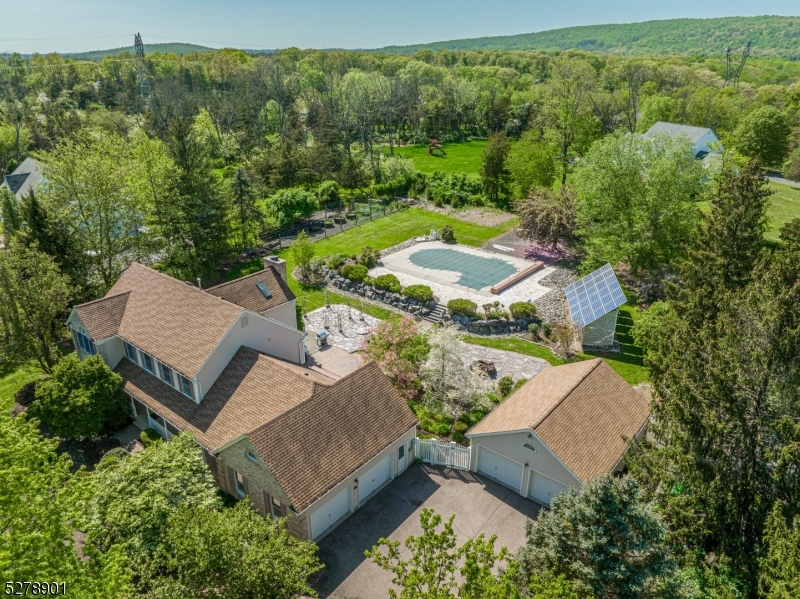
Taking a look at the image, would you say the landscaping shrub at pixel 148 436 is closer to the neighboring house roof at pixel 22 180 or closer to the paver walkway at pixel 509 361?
the paver walkway at pixel 509 361

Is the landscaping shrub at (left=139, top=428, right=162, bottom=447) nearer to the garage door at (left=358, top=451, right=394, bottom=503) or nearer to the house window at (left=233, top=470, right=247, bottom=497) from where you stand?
the house window at (left=233, top=470, right=247, bottom=497)

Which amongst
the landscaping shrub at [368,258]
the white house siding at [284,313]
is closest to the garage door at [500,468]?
the white house siding at [284,313]

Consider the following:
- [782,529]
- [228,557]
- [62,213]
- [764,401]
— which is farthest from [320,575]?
[62,213]

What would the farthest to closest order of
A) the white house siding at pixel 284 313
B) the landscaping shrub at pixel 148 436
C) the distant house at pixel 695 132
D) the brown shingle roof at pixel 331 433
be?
the distant house at pixel 695 132
the white house siding at pixel 284 313
the landscaping shrub at pixel 148 436
the brown shingle roof at pixel 331 433

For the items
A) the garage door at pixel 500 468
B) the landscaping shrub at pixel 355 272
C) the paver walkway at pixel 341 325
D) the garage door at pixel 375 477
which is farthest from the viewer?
the landscaping shrub at pixel 355 272

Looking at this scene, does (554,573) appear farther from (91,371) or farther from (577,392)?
(91,371)

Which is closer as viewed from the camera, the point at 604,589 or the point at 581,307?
the point at 604,589

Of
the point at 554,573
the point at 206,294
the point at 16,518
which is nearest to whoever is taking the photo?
the point at 16,518

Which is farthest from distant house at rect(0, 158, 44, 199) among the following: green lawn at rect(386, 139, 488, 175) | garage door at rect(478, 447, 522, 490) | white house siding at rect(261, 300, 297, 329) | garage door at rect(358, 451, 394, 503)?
garage door at rect(478, 447, 522, 490)
